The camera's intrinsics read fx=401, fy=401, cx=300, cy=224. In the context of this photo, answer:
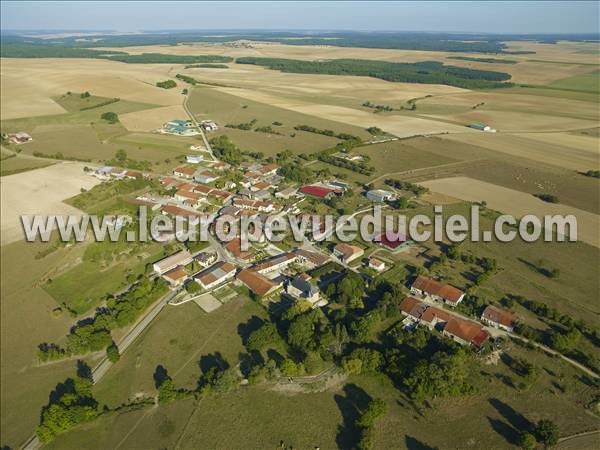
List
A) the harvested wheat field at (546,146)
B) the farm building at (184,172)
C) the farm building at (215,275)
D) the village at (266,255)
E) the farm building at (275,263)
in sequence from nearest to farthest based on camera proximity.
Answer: the village at (266,255) < the farm building at (215,275) < the farm building at (275,263) < the farm building at (184,172) < the harvested wheat field at (546,146)

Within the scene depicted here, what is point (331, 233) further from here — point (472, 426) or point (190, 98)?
point (190, 98)

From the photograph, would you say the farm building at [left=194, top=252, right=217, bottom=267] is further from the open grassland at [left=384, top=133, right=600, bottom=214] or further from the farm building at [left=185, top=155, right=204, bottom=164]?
the open grassland at [left=384, top=133, right=600, bottom=214]

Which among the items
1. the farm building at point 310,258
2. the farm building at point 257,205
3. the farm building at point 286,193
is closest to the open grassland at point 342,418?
the farm building at point 310,258

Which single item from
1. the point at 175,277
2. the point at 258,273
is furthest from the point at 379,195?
the point at 175,277

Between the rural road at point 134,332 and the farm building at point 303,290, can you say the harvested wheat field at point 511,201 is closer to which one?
the farm building at point 303,290

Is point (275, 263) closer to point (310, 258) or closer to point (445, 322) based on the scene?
point (310, 258)

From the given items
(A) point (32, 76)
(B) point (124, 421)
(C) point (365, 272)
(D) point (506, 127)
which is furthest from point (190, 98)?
(B) point (124, 421)
